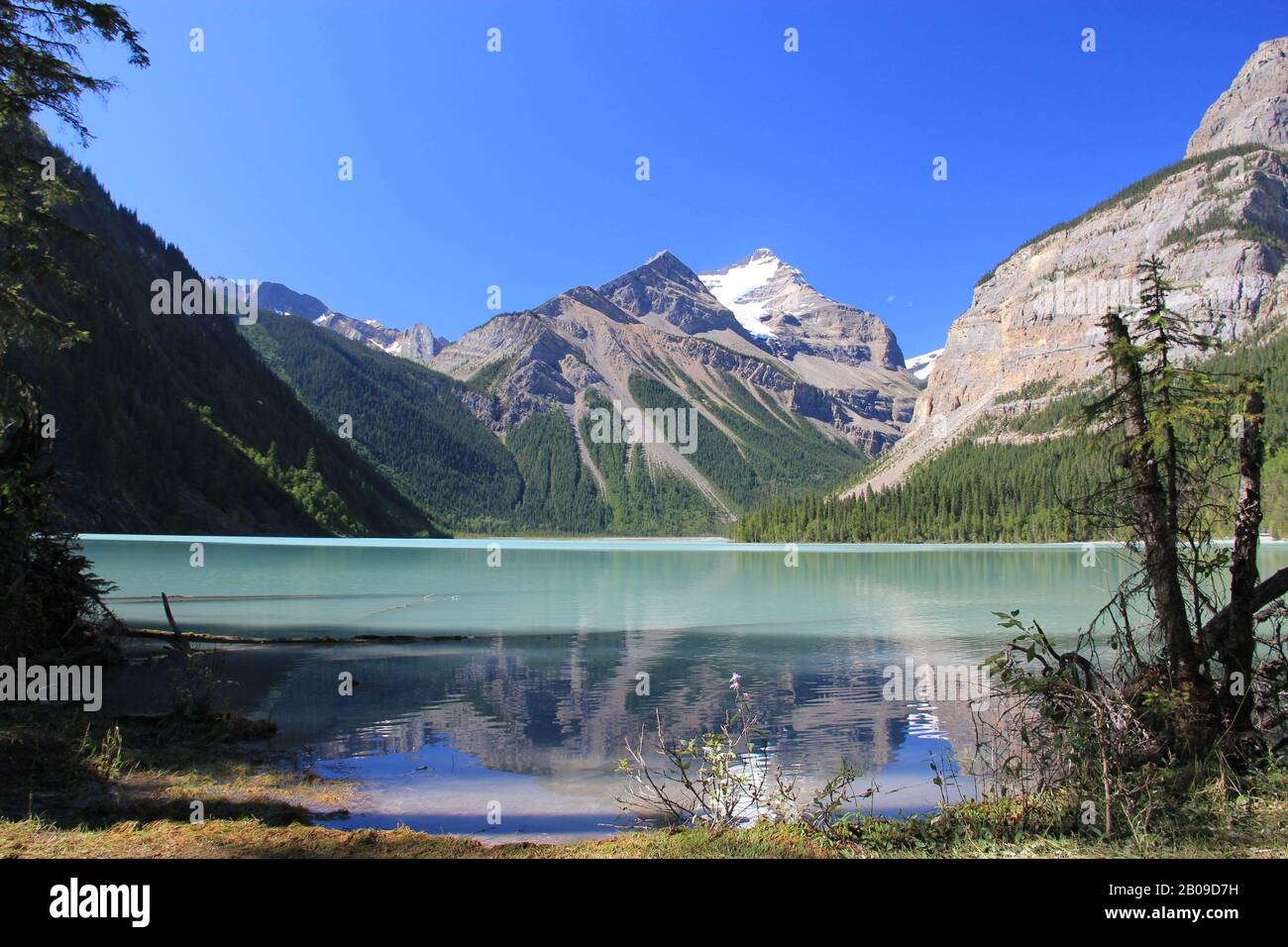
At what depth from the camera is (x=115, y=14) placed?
477 inches

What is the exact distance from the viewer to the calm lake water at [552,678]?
37.7 ft

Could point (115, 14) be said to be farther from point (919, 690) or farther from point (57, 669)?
point (919, 690)

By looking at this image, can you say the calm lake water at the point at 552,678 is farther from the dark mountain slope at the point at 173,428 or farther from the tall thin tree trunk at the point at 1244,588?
the dark mountain slope at the point at 173,428

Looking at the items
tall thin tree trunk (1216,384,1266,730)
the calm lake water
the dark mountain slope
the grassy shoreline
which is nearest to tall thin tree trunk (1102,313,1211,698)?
tall thin tree trunk (1216,384,1266,730)

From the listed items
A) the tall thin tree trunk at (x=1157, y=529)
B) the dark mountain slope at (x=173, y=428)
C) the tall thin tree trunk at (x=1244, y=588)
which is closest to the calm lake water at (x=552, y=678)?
the tall thin tree trunk at (x=1157, y=529)

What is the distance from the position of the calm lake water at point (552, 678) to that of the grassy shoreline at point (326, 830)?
66.9 inches

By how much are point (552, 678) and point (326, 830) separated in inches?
508

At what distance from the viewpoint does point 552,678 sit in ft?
65.5

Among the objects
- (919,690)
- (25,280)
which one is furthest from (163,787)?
(919,690)

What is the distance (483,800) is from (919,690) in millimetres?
12127

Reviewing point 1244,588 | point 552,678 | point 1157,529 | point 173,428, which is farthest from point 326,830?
point 173,428

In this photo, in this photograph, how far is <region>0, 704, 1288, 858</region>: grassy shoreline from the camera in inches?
245

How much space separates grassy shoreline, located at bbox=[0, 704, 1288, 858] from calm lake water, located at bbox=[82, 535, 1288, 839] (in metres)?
1.70
